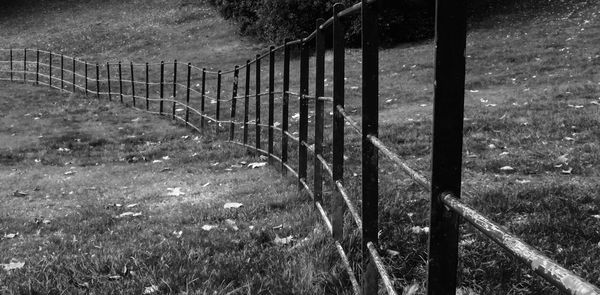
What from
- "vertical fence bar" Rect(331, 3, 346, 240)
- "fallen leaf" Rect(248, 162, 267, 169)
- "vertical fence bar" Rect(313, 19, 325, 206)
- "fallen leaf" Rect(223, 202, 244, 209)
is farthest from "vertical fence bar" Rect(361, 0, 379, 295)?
"fallen leaf" Rect(248, 162, 267, 169)

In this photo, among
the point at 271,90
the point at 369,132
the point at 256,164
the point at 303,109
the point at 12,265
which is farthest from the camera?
the point at 256,164

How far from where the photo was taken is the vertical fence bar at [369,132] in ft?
8.75

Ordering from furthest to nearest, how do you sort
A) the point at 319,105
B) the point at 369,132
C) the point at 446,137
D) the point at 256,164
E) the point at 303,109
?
the point at 256,164, the point at 303,109, the point at 319,105, the point at 369,132, the point at 446,137

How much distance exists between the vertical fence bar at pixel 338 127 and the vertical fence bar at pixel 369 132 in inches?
32.9

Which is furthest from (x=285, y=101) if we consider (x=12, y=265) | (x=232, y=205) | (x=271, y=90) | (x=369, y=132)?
(x=369, y=132)

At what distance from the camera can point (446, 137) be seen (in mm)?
1596

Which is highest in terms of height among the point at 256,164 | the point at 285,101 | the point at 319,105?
the point at 319,105

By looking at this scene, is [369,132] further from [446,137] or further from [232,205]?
[232,205]

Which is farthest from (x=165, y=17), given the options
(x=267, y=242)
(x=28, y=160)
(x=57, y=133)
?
(x=267, y=242)

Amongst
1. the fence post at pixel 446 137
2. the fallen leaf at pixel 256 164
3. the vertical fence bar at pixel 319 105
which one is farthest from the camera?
the fallen leaf at pixel 256 164

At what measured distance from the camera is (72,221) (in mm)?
5875

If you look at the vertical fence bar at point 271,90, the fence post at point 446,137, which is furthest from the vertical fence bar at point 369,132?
the vertical fence bar at point 271,90

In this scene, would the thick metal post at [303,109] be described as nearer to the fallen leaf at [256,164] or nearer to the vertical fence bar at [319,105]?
the vertical fence bar at [319,105]

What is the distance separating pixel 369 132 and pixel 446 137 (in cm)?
123
